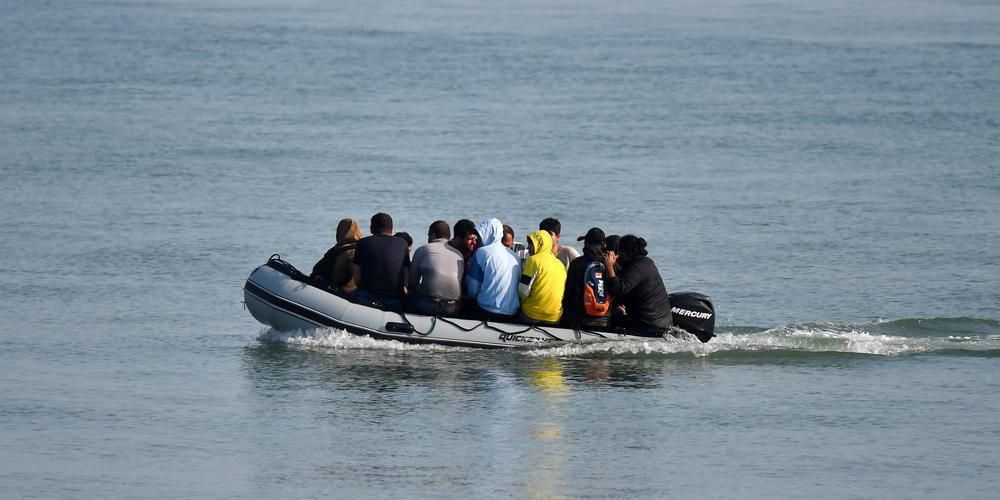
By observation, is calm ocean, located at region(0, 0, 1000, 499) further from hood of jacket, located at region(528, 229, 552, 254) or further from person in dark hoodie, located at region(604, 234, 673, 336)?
hood of jacket, located at region(528, 229, 552, 254)

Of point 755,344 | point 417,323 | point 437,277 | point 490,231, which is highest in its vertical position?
point 490,231

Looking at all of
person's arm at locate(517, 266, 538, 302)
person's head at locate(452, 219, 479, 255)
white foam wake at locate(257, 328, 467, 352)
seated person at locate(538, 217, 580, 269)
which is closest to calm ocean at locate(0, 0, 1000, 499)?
white foam wake at locate(257, 328, 467, 352)

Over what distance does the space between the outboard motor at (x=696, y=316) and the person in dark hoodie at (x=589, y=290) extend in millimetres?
635

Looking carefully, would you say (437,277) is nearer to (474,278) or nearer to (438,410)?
(474,278)

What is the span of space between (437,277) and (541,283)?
3.02 feet

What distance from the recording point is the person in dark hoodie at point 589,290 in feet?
44.3

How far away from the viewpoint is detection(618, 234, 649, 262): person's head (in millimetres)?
13547

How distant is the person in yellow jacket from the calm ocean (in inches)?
14.2

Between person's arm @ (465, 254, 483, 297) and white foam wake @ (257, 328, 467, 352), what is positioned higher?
person's arm @ (465, 254, 483, 297)

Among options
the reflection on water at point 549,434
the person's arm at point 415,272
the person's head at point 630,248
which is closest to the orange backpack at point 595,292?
the person's head at point 630,248

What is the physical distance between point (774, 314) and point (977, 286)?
107 inches

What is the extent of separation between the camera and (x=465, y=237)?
45.9 feet

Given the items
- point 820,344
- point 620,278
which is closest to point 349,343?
point 620,278

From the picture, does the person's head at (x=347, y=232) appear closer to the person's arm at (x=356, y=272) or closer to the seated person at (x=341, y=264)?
the seated person at (x=341, y=264)
